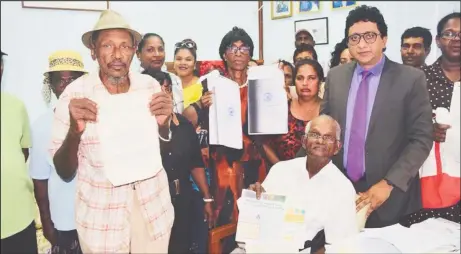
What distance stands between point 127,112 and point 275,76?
34.7 inches

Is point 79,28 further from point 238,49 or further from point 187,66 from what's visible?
point 238,49

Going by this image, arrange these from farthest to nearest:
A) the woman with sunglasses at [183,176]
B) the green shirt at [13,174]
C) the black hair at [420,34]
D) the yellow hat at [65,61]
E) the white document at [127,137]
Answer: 1. the black hair at [420,34]
2. the woman with sunglasses at [183,176]
3. the yellow hat at [65,61]
4. the white document at [127,137]
5. the green shirt at [13,174]

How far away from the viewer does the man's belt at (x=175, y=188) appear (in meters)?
2.23

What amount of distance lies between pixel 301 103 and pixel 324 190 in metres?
0.56

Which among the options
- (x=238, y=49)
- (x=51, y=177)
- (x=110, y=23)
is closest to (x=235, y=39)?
(x=238, y=49)

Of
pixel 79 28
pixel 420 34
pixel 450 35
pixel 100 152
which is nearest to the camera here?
pixel 100 152

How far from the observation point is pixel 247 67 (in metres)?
2.45

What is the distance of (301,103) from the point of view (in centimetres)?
242

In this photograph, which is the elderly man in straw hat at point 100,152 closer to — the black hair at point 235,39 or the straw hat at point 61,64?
the straw hat at point 61,64

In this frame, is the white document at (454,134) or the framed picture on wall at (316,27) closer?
the white document at (454,134)

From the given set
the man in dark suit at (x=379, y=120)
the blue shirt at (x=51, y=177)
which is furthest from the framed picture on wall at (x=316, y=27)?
the blue shirt at (x=51, y=177)

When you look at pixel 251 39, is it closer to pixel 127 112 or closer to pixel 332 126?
pixel 332 126

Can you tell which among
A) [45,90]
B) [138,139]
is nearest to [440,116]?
[138,139]

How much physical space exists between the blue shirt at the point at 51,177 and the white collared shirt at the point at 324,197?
95cm
